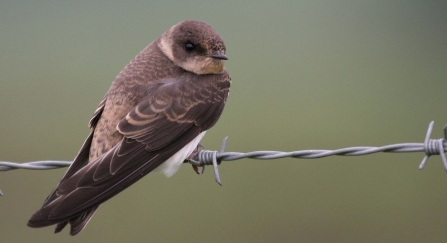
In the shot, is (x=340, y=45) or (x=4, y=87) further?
(x=340, y=45)

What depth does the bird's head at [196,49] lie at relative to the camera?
19.7ft

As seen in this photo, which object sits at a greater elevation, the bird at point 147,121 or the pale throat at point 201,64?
the pale throat at point 201,64

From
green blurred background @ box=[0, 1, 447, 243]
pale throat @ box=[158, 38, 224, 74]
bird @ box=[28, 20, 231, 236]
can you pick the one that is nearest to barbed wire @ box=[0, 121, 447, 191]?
bird @ box=[28, 20, 231, 236]

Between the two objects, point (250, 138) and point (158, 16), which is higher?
point (158, 16)

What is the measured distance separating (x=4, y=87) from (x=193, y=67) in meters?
7.99

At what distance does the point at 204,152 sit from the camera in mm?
5242

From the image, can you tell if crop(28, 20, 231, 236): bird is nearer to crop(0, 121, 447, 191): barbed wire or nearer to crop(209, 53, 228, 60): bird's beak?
crop(209, 53, 228, 60): bird's beak

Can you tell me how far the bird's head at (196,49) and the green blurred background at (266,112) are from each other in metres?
3.59

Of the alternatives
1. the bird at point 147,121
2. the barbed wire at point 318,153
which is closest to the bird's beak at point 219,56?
the bird at point 147,121

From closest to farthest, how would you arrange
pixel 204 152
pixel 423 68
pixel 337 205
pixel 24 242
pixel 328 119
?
pixel 204 152 → pixel 24 242 → pixel 337 205 → pixel 328 119 → pixel 423 68

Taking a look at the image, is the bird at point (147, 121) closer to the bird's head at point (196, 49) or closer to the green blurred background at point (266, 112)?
the bird's head at point (196, 49)

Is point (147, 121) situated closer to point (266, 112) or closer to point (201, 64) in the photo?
point (201, 64)

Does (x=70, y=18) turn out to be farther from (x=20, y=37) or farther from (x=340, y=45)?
(x=340, y=45)

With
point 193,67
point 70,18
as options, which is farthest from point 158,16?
point 193,67
